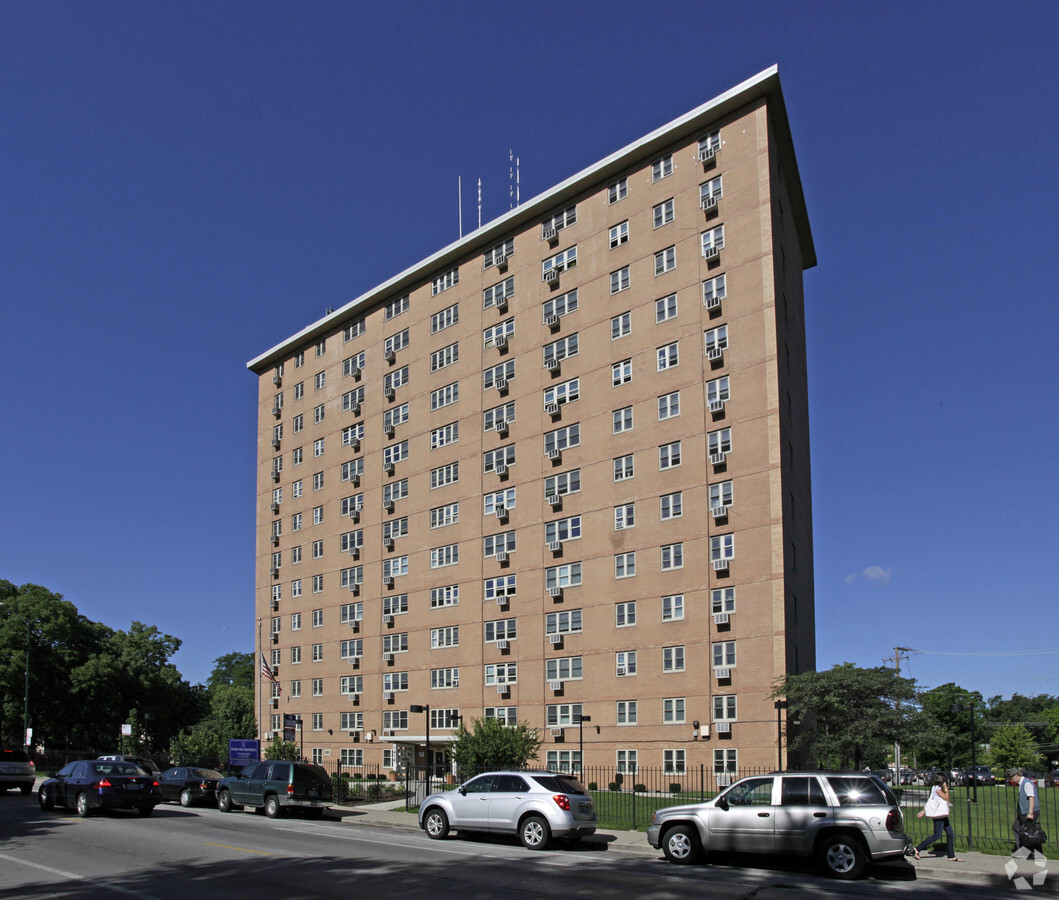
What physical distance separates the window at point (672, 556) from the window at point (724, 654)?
159 inches

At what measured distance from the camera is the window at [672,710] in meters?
44.2

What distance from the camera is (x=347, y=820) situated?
101 feet

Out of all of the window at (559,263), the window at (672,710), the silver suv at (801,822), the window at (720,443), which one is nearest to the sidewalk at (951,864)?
the silver suv at (801,822)

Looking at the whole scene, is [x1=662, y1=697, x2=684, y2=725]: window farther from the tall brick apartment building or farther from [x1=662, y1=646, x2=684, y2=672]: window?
[x1=662, y1=646, x2=684, y2=672]: window

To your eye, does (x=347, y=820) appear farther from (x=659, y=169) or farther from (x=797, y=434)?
(x=659, y=169)

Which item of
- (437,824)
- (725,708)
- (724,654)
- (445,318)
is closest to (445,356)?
(445,318)

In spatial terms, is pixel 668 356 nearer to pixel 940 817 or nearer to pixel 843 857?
pixel 940 817

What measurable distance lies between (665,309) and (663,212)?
5.35 meters

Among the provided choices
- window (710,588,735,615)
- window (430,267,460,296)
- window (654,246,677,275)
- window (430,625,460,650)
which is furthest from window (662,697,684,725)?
window (430,267,460,296)

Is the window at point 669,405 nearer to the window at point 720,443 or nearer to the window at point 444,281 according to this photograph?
the window at point 720,443

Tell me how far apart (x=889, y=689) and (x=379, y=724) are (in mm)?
34731

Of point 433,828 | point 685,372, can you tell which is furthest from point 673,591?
point 433,828

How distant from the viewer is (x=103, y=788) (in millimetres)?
28938

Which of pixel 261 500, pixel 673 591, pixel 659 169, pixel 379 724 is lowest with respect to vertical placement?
pixel 379 724
